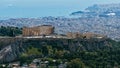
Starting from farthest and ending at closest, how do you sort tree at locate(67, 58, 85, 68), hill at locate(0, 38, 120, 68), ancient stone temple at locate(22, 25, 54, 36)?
ancient stone temple at locate(22, 25, 54, 36)
hill at locate(0, 38, 120, 68)
tree at locate(67, 58, 85, 68)

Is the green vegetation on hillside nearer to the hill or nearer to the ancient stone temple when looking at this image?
the hill

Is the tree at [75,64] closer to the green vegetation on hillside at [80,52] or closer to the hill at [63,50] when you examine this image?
the green vegetation on hillside at [80,52]

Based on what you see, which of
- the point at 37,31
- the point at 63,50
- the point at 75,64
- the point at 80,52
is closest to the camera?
the point at 75,64

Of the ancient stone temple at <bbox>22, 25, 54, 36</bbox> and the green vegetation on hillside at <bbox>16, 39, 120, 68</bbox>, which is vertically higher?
the ancient stone temple at <bbox>22, 25, 54, 36</bbox>

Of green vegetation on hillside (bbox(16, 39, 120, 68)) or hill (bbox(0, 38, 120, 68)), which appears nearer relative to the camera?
green vegetation on hillside (bbox(16, 39, 120, 68))

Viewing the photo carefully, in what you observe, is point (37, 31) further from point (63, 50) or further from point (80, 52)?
point (80, 52)

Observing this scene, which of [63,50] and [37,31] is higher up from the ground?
[37,31]

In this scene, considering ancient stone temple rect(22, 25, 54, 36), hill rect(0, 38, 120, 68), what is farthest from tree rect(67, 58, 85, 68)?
ancient stone temple rect(22, 25, 54, 36)

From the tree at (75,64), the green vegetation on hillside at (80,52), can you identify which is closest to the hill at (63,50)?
the green vegetation on hillside at (80,52)

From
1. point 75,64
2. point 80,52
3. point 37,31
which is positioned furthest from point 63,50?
point 37,31

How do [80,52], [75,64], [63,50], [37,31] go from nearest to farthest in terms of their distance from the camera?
1. [75,64]
2. [80,52]
3. [63,50]
4. [37,31]

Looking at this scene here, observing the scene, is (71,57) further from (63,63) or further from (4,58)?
(4,58)

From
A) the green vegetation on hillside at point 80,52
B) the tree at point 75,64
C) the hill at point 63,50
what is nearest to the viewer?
the tree at point 75,64
